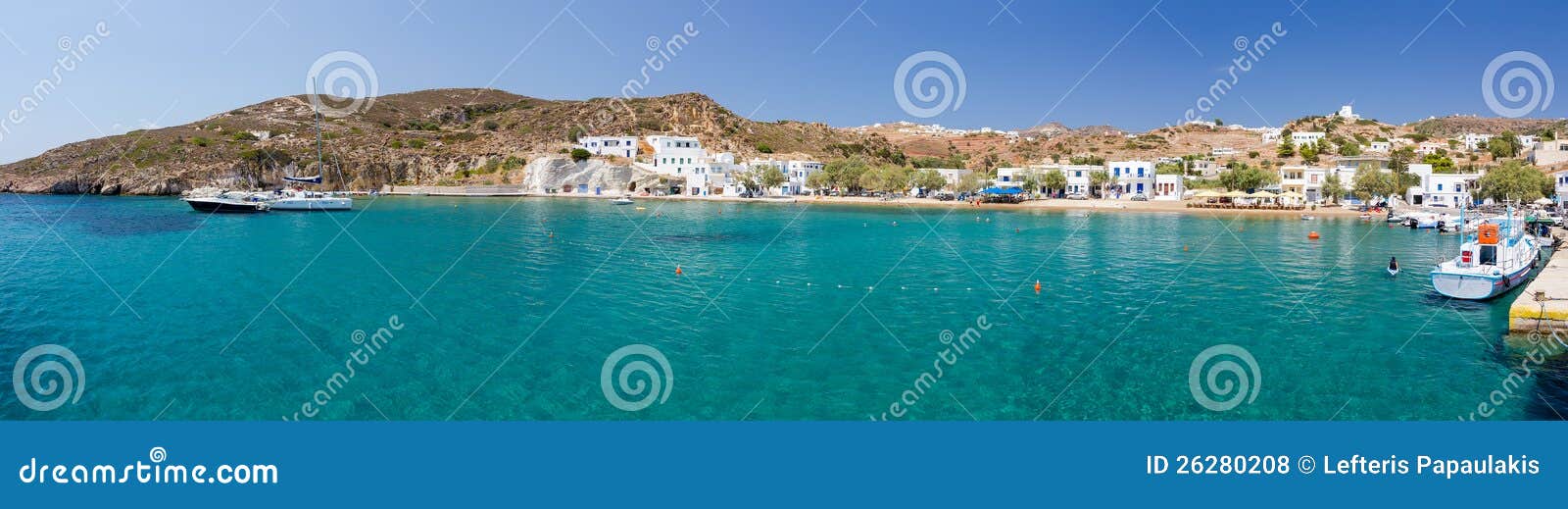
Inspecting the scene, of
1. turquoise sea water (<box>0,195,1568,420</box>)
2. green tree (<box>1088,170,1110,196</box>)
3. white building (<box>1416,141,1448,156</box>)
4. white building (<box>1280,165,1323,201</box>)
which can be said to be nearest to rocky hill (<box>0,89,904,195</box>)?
green tree (<box>1088,170,1110,196</box>)

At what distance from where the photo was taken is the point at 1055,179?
290ft

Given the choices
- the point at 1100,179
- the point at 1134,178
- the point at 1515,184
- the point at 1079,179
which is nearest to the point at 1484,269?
the point at 1515,184

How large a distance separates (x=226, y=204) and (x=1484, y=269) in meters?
79.6

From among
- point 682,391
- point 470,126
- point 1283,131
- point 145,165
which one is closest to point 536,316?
point 682,391

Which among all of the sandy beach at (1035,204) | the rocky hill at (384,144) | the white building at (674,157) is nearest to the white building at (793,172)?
the sandy beach at (1035,204)

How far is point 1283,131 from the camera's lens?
139625 mm

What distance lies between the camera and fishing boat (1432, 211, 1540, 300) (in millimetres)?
21625

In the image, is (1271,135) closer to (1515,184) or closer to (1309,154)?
(1309,154)

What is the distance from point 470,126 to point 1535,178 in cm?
15420

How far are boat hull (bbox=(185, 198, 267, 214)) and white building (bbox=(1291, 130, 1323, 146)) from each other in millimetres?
146502

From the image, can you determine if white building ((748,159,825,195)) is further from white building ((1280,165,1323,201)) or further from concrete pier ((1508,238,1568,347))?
concrete pier ((1508,238,1568,347))

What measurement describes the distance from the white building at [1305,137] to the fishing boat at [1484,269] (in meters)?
122

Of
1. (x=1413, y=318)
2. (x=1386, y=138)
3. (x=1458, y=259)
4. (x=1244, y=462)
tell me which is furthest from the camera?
(x=1386, y=138)

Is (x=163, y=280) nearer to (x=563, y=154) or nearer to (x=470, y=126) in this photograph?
(x=563, y=154)
